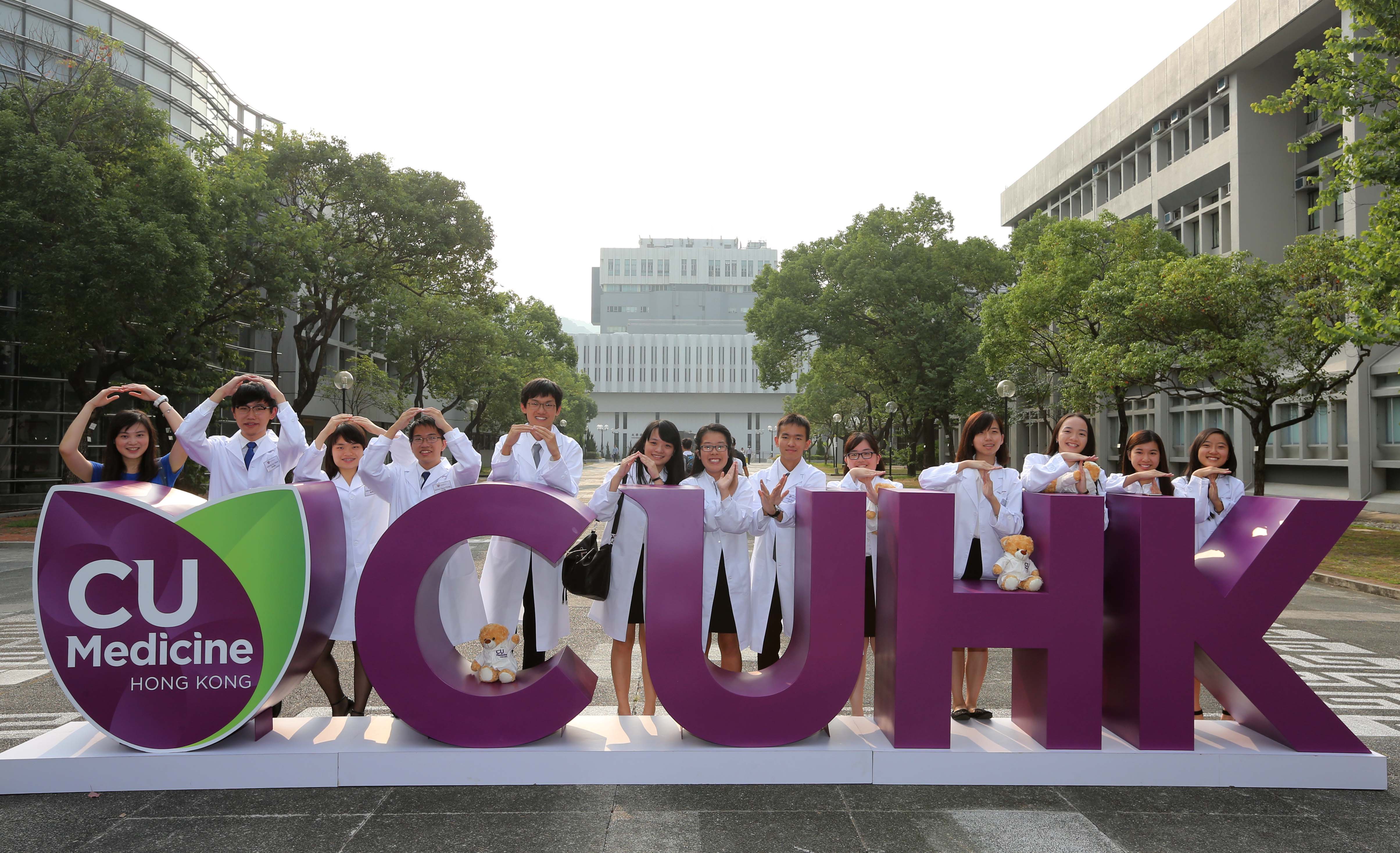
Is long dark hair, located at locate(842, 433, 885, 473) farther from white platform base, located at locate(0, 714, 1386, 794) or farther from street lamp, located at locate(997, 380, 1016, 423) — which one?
street lamp, located at locate(997, 380, 1016, 423)

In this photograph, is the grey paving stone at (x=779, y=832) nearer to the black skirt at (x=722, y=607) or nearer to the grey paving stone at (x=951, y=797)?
the grey paving stone at (x=951, y=797)

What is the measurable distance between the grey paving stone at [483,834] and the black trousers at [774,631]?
1.49 meters

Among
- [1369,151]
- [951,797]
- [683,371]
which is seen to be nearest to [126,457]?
[951,797]

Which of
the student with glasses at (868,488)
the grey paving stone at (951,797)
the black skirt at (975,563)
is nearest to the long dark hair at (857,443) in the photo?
the student with glasses at (868,488)

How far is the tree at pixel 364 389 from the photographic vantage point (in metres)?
34.1

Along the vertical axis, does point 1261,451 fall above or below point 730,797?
above

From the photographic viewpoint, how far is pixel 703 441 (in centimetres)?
494

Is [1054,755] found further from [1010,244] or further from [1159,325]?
[1010,244]

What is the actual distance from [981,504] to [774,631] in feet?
4.47

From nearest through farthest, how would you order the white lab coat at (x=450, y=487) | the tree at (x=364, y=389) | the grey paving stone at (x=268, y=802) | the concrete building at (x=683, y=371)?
1. the grey paving stone at (x=268, y=802)
2. the white lab coat at (x=450, y=487)
3. the tree at (x=364, y=389)
4. the concrete building at (x=683, y=371)

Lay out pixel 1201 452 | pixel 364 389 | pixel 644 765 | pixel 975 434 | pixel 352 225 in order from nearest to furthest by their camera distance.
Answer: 1. pixel 644 765
2. pixel 975 434
3. pixel 1201 452
4. pixel 352 225
5. pixel 364 389

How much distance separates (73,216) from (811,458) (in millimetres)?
72864

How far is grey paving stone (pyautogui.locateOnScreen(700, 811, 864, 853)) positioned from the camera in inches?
140

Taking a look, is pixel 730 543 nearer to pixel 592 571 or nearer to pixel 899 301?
pixel 592 571
